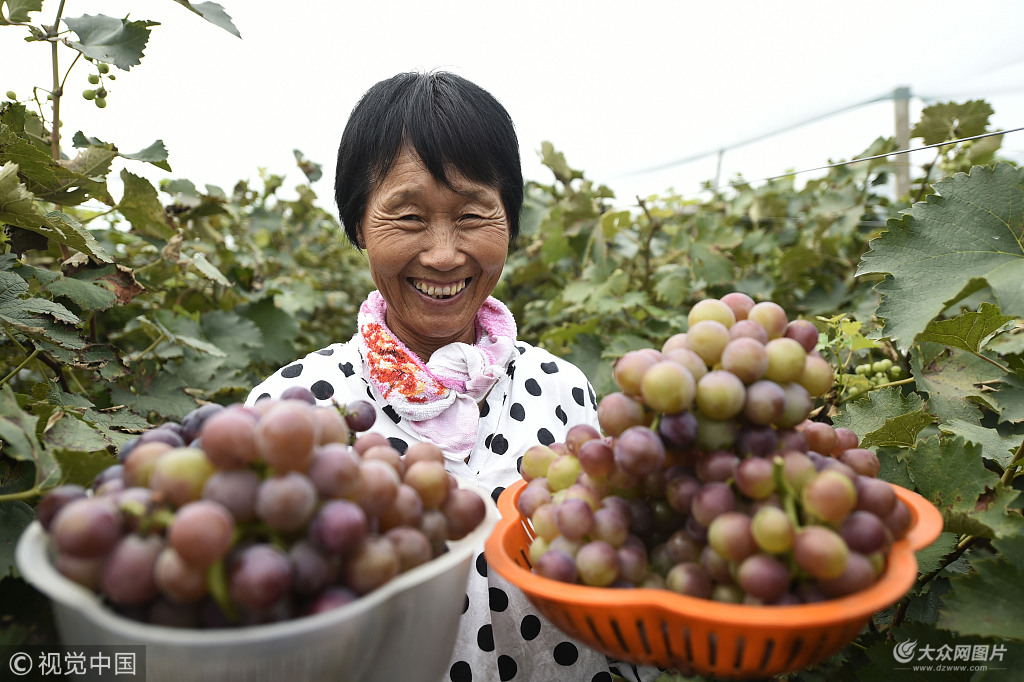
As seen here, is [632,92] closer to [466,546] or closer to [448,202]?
[448,202]

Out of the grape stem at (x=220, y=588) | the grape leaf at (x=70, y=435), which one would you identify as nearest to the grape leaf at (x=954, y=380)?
the grape stem at (x=220, y=588)

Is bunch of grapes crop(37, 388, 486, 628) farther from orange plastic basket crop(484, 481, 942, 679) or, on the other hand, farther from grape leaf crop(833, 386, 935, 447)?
grape leaf crop(833, 386, 935, 447)

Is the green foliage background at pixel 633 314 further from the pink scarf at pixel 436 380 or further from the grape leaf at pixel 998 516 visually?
the pink scarf at pixel 436 380

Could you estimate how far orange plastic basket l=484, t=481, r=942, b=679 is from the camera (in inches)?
23.8

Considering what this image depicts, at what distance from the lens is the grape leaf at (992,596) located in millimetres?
863

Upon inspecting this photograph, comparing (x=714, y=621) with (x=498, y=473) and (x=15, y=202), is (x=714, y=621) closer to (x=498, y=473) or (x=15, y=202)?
(x=498, y=473)

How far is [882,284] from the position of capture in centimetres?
116

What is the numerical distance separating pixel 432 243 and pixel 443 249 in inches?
1.2

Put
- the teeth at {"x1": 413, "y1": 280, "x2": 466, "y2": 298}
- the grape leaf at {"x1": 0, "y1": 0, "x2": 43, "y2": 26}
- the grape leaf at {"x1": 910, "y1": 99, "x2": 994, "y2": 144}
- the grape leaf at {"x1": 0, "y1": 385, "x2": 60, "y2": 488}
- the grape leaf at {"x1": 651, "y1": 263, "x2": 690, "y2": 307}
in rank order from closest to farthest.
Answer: the grape leaf at {"x1": 0, "y1": 385, "x2": 60, "y2": 488}, the grape leaf at {"x1": 0, "y1": 0, "x2": 43, "y2": 26}, the teeth at {"x1": 413, "y1": 280, "x2": 466, "y2": 298}, the grape leaf at {"x1": 910, "y1": 99, "x2": 994, "y2": 144}, the grape leaf at {"x1": 651, "y1": 263, "x2": 690, "y2": 307}

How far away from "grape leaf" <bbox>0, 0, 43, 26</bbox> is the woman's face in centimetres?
75
